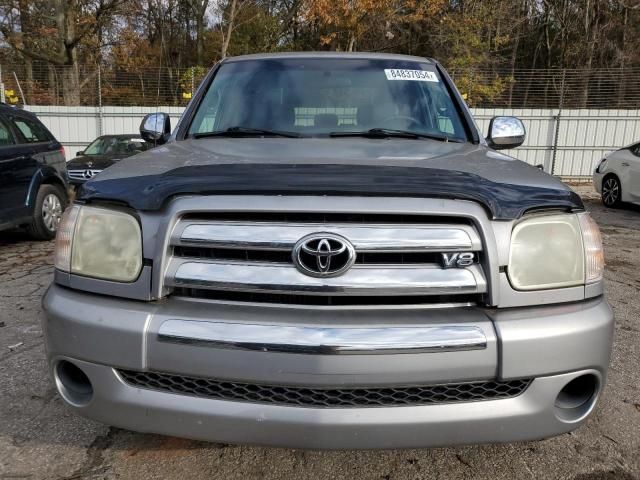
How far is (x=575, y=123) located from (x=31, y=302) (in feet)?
49.8

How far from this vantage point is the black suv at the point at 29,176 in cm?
605

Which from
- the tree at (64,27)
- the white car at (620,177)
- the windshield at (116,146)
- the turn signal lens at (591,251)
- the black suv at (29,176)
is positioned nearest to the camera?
the turn signal lens at (591,251)

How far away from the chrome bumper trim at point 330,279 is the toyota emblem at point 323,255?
0.09 feet

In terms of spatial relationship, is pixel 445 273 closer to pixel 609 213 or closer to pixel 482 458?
pixel 482 458

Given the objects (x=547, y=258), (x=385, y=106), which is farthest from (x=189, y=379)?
(x=385, y=106)

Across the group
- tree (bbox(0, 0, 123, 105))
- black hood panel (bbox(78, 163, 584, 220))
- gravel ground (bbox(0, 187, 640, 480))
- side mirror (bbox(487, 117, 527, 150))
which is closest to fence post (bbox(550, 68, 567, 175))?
side mirror (bbox(487, 117, 527, 150))

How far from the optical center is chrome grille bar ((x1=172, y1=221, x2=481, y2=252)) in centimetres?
171

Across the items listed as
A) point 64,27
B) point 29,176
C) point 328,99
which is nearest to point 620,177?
point 328,99

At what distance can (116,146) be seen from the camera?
1084cm

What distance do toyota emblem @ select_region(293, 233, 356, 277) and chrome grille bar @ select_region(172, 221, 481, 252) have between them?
0.08 ft

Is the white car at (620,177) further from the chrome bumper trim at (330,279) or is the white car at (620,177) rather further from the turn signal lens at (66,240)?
the turn signal lens at (66,240)

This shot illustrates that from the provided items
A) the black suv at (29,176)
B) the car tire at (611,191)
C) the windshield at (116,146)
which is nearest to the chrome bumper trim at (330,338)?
the black suv at (29,176)

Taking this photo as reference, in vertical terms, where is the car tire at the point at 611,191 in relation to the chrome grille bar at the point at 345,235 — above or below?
below

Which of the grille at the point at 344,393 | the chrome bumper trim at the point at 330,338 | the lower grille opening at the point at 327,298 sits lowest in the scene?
the grille at the point at 344,393
